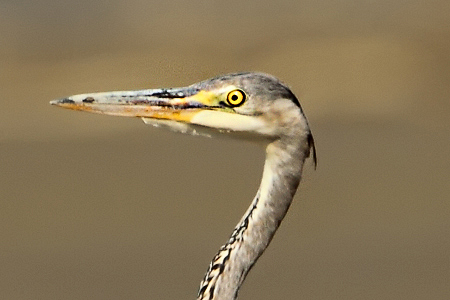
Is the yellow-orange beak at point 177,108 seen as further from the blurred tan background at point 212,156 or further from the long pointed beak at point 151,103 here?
the blurred tan background at point 212,156

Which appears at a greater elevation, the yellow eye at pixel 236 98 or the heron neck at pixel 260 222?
the yellow eye at pixel 236 98

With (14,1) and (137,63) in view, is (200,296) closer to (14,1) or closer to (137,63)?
(137,63)

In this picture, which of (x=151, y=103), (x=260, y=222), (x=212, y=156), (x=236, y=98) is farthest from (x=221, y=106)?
(x=212, y=156)

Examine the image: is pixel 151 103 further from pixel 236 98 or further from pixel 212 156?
pixel 212 156

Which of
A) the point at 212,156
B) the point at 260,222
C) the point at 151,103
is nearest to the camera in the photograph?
the point at 260,222

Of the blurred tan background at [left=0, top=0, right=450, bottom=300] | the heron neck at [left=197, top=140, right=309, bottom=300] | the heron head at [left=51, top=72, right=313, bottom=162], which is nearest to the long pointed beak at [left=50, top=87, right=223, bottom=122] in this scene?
the heron head at [left=51, top=72, right=313, bottom=162]

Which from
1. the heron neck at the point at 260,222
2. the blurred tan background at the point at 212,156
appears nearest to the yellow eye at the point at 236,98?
the heron neck at the point at 260,222

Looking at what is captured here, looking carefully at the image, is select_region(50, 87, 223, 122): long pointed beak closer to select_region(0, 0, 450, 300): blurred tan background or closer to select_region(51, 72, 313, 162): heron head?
select_region(51, 72, 313, 162): heron head
